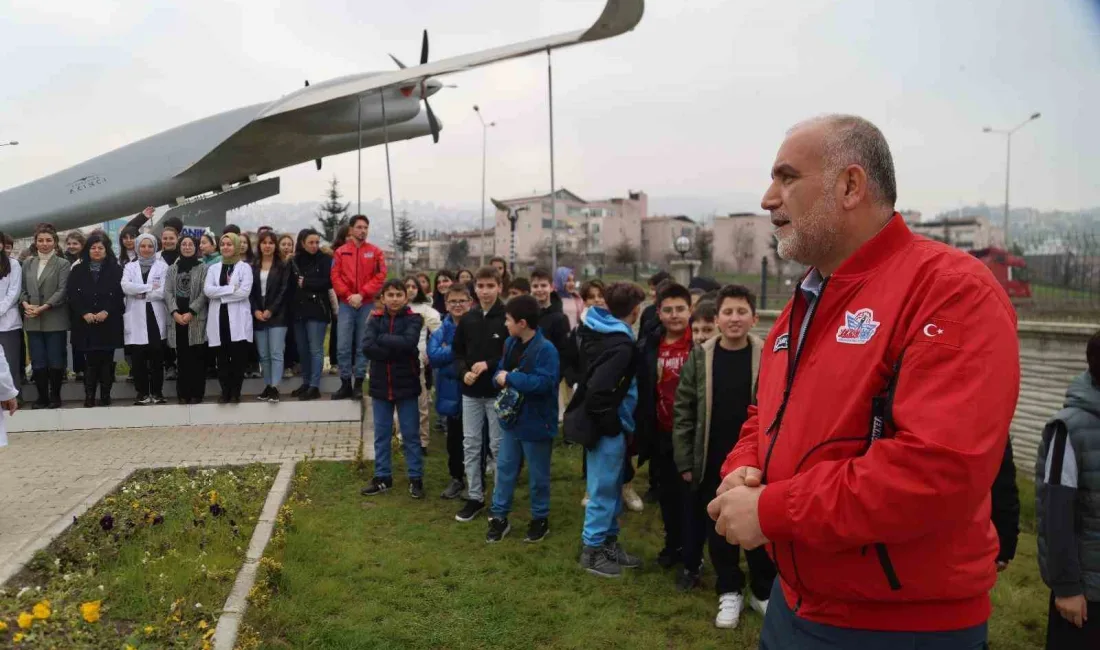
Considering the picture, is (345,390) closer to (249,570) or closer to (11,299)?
(11,299)

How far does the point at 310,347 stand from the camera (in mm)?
9039

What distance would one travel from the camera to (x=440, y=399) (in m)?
6.50

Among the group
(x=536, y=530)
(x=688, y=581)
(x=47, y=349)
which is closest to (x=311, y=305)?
(x=47, y=349)

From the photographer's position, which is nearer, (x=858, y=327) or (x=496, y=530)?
(x=858, y=327)

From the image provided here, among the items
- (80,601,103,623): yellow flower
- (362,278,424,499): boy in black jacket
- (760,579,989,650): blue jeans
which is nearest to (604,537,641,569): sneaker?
(362,278,424,499): boy in black jacket

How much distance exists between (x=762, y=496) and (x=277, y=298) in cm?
811

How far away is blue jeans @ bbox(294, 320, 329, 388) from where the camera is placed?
8.92m

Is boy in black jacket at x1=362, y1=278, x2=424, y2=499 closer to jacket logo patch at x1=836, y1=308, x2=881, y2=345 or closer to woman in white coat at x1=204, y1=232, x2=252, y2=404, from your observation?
woman in white coat at x1=204, y1=232, x2=252, y2=404

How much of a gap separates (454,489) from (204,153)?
793 cm

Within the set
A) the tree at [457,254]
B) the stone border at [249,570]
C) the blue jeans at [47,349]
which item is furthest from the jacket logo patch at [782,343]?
the tree at [457,254]

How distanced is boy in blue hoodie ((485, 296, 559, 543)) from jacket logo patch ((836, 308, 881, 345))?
11.9 ft

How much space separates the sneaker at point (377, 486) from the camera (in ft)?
20.6

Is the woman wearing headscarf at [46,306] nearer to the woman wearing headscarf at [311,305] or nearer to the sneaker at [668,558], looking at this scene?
the woman wearing headscarf at [311,305]

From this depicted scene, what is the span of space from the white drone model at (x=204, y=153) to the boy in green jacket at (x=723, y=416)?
8.05m
